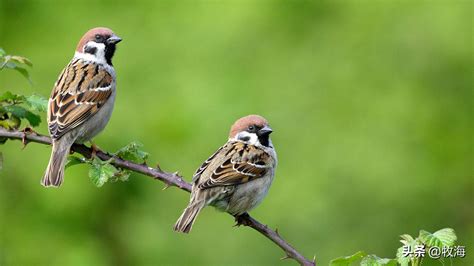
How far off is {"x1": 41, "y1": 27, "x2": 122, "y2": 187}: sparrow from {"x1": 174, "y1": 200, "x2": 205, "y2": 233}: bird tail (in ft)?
2.48

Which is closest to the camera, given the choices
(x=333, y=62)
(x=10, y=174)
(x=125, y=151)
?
(x=125, y=151)

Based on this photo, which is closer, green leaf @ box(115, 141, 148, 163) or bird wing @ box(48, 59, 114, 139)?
green leaf @ box(115, 141, 148, 163)

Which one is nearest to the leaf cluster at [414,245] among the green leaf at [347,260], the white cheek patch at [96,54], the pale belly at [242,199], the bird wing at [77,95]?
the green leaf at [347,260]

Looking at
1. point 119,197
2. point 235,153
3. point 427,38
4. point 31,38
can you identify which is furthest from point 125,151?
point 427,38

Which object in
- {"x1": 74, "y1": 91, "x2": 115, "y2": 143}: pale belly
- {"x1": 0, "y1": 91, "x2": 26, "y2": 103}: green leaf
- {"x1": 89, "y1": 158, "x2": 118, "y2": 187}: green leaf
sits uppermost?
{"x1": 74, "y1": 91, "x2": 115, "y2": 143}: pale belly

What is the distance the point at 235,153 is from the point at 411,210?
15.4 feet

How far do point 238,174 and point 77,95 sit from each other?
1.22 m

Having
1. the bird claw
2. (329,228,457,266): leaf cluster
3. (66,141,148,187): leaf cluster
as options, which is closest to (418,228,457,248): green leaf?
(329,228,457,266): leaf cluster

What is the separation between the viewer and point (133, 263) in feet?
28.7

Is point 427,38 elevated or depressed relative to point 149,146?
elevated

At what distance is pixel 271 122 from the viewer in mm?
9172

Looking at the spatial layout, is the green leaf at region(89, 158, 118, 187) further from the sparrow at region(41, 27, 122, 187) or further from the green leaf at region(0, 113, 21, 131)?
the sparrow at region(41, 27, 122, 187)

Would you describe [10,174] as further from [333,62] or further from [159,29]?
[333,62]

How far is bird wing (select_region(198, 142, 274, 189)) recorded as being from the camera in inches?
191
